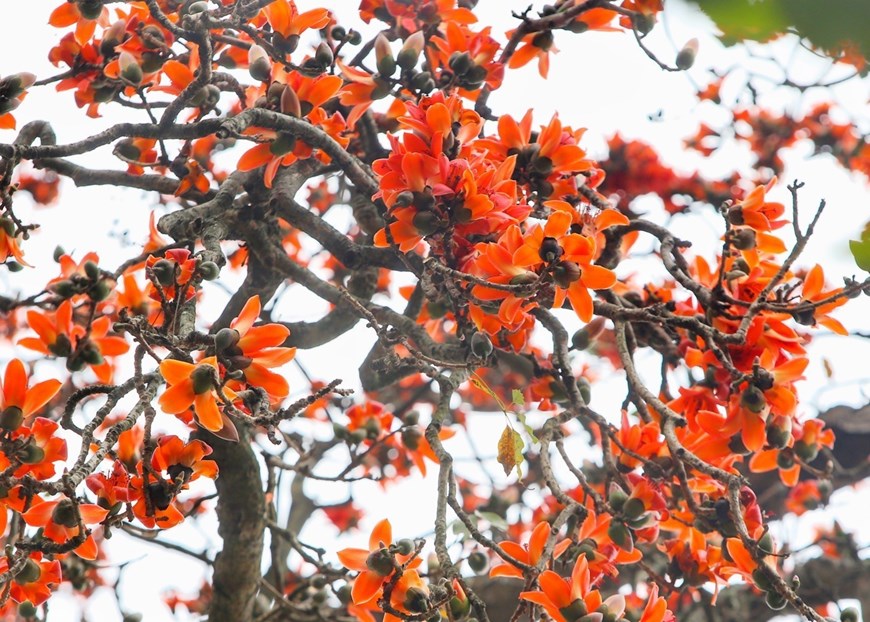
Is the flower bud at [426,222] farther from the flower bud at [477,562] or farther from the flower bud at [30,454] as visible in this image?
the flower bud at [477,562]

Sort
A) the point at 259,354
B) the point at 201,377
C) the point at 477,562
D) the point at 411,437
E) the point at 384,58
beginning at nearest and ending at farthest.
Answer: the point at 201,377 → the point at 259,354 → the point at 384,58 → the point at 477,562 → the point at 411,437

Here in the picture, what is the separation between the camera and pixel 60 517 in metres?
1.05

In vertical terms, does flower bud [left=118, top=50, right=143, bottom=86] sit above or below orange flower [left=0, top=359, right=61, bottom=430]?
above

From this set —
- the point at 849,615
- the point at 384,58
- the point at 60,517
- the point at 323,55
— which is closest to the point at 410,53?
the point at 384,58

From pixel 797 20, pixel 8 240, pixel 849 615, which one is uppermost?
pixel 8 240

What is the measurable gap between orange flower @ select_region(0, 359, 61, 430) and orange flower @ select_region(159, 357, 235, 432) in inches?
11.1

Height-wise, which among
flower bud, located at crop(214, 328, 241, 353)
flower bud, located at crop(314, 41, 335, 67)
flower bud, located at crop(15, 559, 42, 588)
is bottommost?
flower bud, located at crop(15, 559, 42, 588)

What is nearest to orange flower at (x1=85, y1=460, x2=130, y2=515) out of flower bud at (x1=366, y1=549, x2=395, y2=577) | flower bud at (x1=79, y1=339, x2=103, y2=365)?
flower bud at (x1=79, y1=339, x2=103, y2=365)

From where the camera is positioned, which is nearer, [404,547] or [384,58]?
[404,547]

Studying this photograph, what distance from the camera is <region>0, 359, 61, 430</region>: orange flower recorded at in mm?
1131

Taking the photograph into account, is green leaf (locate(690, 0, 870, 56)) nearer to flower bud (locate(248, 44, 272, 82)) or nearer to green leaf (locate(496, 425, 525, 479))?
green leaf (locate(496, 425, 525, 479))

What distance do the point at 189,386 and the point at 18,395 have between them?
33 cm

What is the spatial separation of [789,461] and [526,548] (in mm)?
723

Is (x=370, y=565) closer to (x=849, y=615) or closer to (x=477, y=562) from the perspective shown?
(x=477, y=562)
